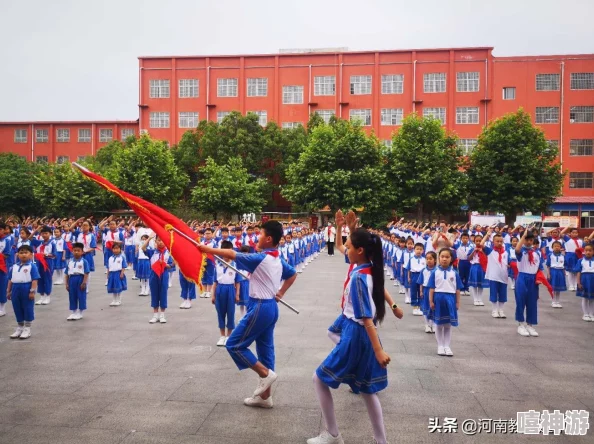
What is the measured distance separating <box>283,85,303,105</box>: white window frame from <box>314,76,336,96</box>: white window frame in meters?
1.45

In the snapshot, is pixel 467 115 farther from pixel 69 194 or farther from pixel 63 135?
pixel 63 135

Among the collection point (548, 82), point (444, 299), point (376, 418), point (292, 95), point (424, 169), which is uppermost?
point (548, 82)

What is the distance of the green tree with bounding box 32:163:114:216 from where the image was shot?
3647 centimetres

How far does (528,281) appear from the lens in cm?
866

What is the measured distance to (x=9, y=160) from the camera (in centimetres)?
4469

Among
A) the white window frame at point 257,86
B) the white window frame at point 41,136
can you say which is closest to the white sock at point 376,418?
the white window frame at point 257,86

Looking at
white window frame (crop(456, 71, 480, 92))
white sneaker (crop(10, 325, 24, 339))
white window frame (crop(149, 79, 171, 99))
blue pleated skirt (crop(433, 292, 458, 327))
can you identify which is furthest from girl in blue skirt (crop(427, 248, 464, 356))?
white window frame (crop(149, 79, 171, 99))

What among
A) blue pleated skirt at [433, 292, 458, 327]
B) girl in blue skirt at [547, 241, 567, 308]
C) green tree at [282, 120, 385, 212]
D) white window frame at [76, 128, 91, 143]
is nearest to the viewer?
blue pleated skirt at [433, 292, 458, 327]

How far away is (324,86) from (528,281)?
39.2m

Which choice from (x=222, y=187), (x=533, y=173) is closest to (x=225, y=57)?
(x=222, y=187)

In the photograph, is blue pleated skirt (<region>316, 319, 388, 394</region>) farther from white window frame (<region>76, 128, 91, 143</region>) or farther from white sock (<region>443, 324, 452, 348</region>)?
white window frame (<region>76, 128, 91, 143</region>)

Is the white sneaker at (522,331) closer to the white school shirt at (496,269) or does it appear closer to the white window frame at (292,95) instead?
the white school shirt at (496,269)

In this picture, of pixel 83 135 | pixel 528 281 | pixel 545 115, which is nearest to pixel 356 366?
pixel 528 281

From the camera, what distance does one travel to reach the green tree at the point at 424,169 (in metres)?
32.6
